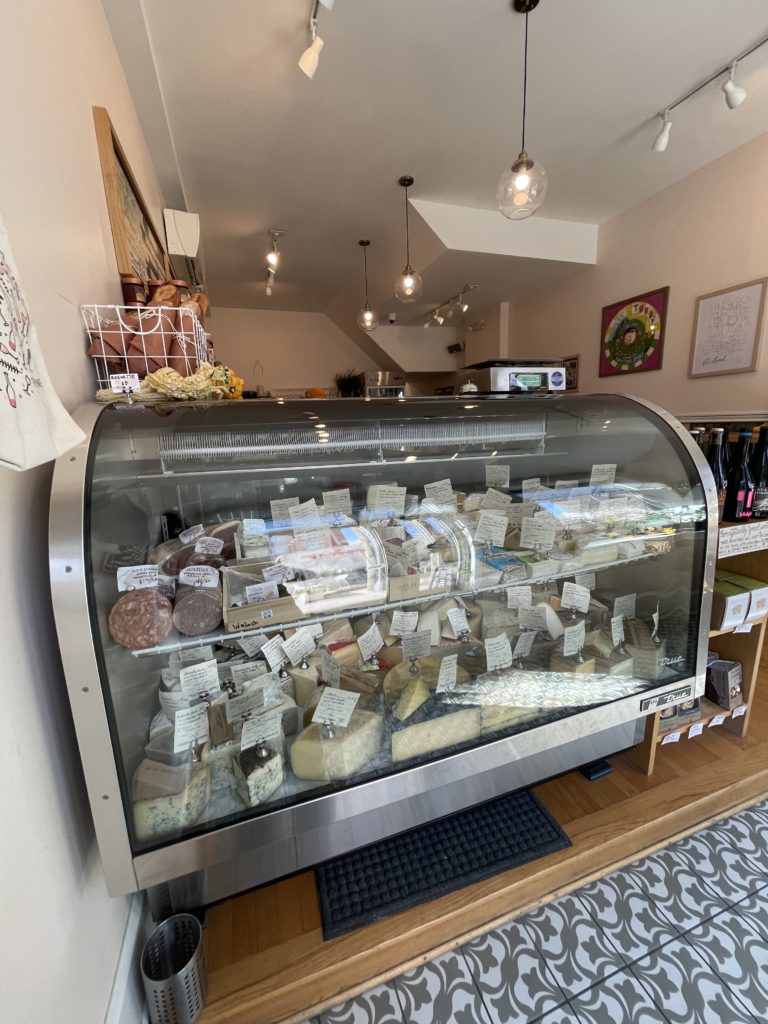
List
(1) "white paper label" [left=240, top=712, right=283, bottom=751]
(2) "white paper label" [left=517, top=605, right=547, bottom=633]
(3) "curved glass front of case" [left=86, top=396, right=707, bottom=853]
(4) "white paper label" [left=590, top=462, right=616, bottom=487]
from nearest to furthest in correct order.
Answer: (3) "curved glass front of case" [left=86, top=396, right=707, bottom=853], (1) "white paper label" [left=240, top=712, right=283, bottom=751], (2) "white paper label" [left=517, top=605, right=547, bottom=633], (4) "white paper label" [left=590, top=462, right=616, bottom=487]

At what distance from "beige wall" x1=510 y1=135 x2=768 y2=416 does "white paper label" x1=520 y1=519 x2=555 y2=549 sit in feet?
6.43

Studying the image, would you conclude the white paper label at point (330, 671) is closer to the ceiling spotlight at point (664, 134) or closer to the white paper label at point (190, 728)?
the white paper label at point (190, 728)

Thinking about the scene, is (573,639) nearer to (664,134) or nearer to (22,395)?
(22,395)

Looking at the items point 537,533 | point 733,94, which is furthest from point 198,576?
point 733,94

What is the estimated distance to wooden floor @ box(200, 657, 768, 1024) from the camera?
0.96 meters

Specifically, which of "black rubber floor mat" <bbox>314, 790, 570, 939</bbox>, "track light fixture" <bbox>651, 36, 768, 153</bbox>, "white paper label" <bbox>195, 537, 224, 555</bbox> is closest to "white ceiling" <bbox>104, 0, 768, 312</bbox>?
"track light fixture" <bbox>651, 36, 768, 153</bbox>

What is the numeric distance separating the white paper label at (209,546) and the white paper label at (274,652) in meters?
0.25

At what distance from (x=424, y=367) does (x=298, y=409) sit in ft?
15.8

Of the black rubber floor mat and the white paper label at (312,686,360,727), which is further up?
the white paper label at (312,686,360,727)

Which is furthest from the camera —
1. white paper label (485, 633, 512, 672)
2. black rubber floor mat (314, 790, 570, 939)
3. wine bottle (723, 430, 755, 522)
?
wine bottle (723, 430, 755, 522)

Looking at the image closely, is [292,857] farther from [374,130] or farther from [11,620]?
[374,130]

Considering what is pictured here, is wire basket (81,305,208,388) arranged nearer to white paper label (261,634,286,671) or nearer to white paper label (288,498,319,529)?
white paper label (288,498,319,529)

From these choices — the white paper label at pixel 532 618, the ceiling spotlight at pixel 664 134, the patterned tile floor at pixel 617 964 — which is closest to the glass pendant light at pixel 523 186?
the ceiling spotlight at pixel 664 134

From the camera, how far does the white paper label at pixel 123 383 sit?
91cm
